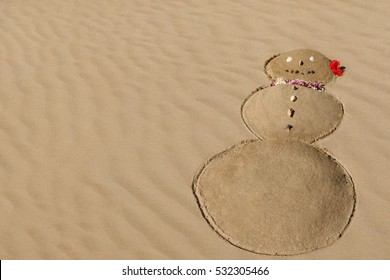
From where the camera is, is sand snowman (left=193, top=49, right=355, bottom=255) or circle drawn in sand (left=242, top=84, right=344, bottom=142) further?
circle drawn in sand (left=242, top=84, right=344, bottom=142)

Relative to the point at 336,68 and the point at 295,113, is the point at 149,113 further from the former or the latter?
the point at 336,68

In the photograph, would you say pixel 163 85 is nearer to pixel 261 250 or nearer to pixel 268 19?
pixel 268 19

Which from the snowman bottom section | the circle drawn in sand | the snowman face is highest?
the snowman face

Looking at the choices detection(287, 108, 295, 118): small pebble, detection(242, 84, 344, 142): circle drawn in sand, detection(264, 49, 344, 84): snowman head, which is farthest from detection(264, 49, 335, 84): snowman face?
detection(287, 108, 295, 118): small pebble

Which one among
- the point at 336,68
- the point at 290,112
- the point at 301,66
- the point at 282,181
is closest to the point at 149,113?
the point at 290,112

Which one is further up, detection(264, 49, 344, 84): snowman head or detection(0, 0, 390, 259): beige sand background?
detection(264, 49, 344, 84): snowman head

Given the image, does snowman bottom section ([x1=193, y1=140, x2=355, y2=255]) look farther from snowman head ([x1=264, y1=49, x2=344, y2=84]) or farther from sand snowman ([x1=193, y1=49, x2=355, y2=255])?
snowman head ([x1=264, y1=49, x2=344, y2=84])

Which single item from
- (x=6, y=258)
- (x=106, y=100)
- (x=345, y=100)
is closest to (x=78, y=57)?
(x=106, y=100)
